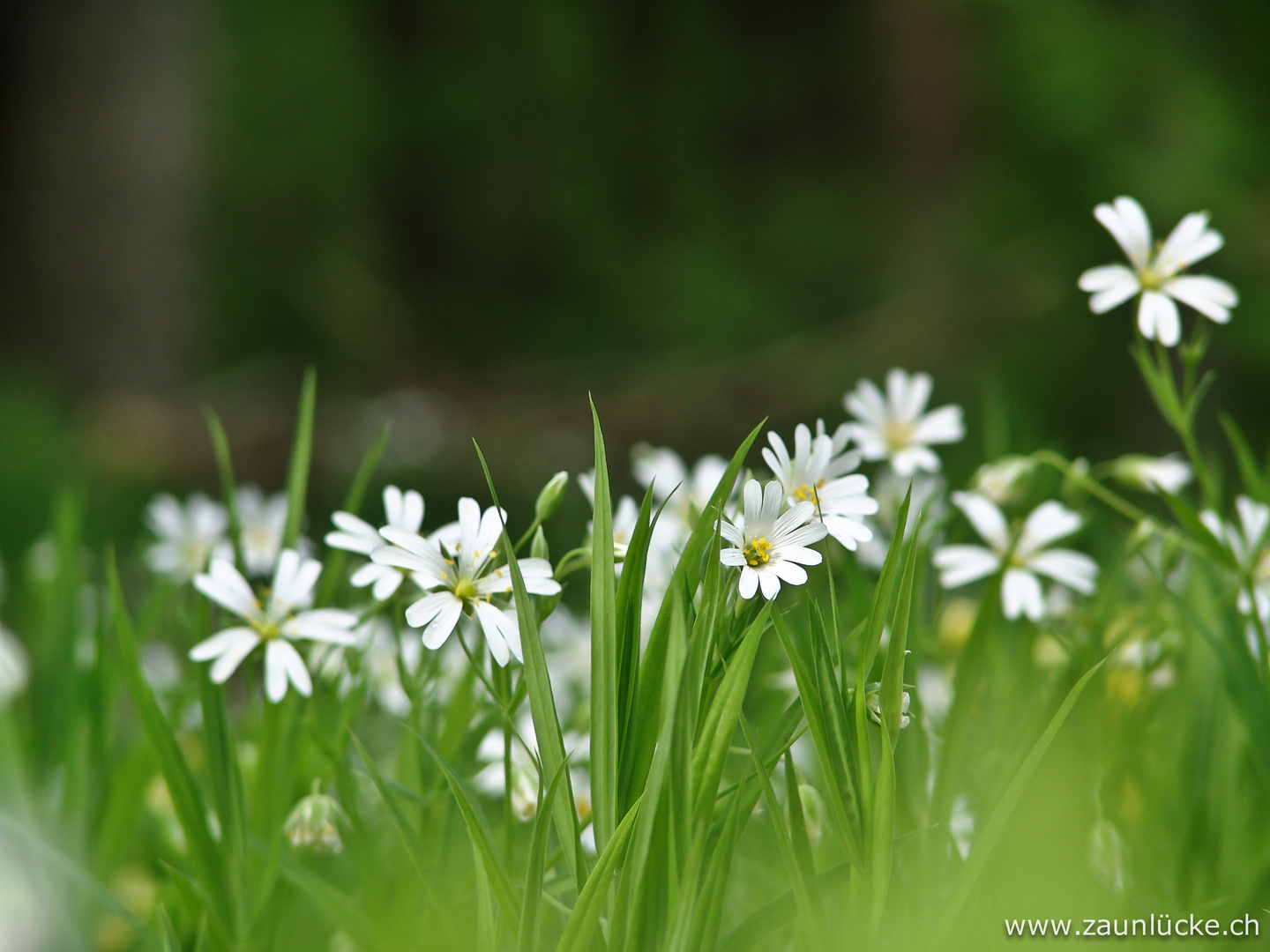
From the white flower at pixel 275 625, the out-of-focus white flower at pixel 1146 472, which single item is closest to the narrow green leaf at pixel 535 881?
the white flower at pixel 275 625

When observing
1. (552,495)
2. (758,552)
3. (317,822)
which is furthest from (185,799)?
(758,552)

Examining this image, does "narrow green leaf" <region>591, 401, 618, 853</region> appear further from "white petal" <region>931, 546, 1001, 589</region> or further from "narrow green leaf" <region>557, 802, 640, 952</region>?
"white petal" <region>931, 546, 1001, 589</region>

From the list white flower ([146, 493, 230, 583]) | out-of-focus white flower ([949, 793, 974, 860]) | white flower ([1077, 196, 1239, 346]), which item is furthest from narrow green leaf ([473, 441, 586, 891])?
white flower ([146, 493, 230, 583])

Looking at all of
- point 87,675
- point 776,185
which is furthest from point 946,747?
point 776,185

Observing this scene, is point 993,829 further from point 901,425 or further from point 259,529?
point 259,529

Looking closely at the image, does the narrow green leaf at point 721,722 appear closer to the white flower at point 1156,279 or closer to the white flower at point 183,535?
the white flower at point 1156,279

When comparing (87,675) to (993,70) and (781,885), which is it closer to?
(781,885)
